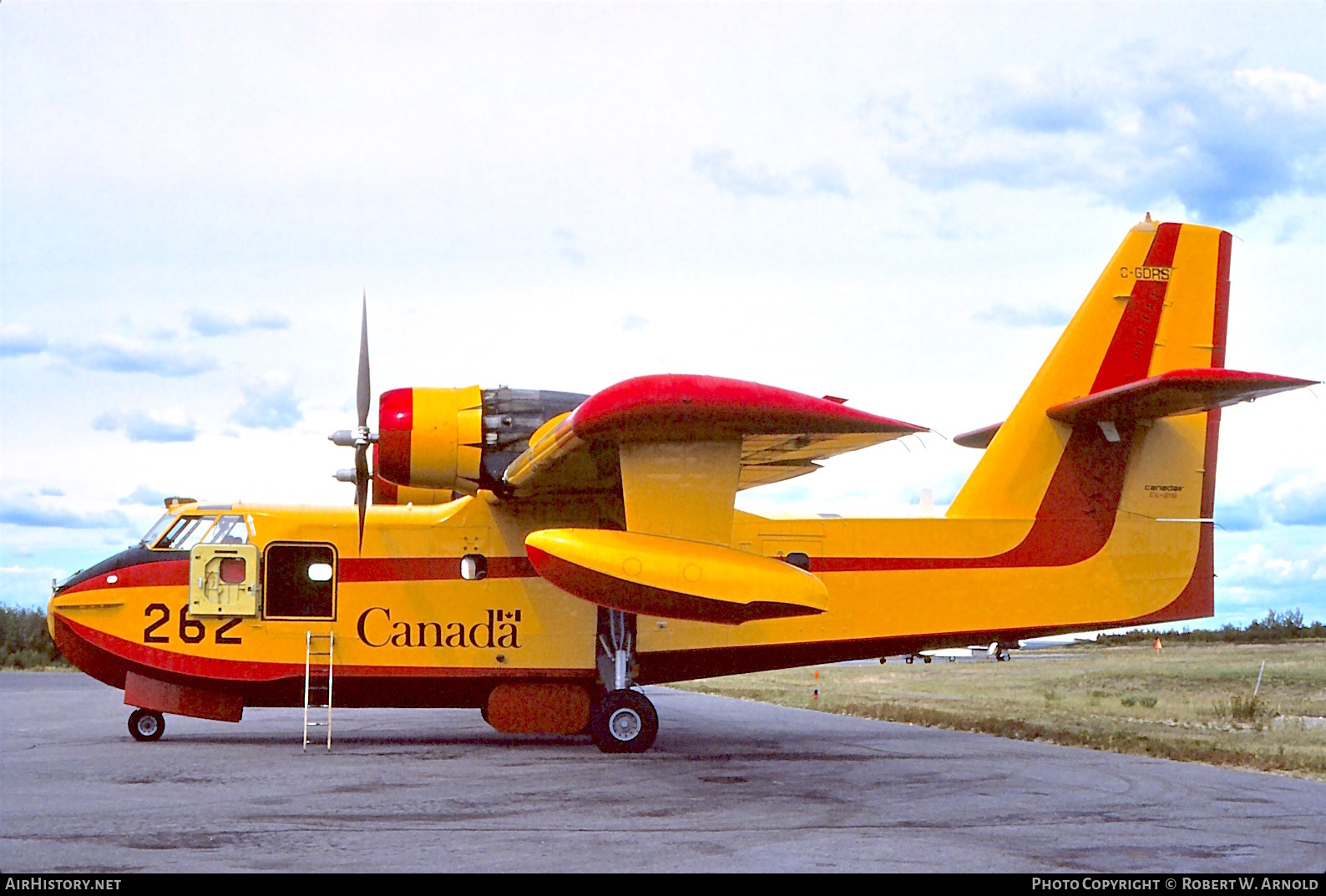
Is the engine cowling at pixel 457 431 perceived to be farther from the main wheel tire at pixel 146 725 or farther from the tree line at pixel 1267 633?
the tree line at pixel 1267 633

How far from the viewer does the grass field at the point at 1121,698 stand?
1507cm

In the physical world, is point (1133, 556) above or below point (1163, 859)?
above

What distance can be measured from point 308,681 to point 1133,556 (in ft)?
33.7

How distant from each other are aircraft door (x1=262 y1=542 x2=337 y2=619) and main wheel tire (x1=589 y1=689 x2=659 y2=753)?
3510mm

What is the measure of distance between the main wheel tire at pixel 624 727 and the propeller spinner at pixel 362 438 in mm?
3638

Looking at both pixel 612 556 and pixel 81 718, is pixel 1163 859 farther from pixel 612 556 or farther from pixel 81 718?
pixel 81 718

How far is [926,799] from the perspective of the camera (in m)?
10.2

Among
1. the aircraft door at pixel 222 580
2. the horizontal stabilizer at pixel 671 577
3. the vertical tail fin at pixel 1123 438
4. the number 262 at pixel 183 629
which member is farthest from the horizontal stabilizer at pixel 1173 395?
the number 262 at pixel 183 629

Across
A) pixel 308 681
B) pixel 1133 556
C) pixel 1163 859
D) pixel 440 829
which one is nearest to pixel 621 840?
pixel 440 829

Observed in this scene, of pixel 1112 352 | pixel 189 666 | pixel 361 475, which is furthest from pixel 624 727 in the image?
pixel 1112 352

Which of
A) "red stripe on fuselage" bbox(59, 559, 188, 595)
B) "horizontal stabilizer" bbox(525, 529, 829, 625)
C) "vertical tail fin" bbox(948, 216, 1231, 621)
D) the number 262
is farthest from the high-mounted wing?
"red stripe on fuselage" bbox(59, 559, 188, 595)

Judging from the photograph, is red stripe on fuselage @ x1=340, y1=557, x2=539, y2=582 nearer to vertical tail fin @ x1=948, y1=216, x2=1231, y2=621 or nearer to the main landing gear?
the main landing gear
